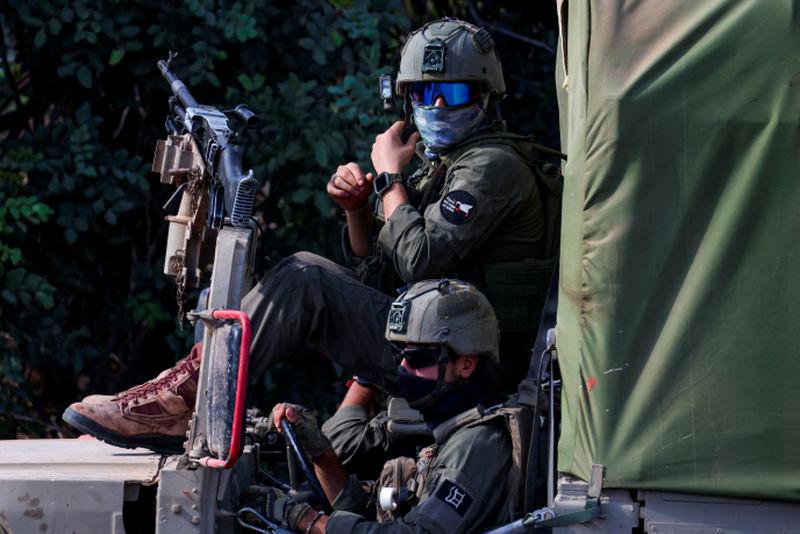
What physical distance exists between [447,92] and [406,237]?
0.55 metres

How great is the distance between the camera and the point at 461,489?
388cm

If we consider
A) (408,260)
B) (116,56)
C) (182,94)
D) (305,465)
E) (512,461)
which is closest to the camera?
(512,461)

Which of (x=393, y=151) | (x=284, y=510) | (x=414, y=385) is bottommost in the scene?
(x=284, y=510)

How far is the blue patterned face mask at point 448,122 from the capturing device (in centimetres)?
478

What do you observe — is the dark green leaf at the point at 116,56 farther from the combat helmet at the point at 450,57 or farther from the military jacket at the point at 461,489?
the military jacket at the point at 461,489

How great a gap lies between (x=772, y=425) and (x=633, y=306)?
1.45 ft

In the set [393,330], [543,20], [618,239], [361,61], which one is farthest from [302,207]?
[618,239]

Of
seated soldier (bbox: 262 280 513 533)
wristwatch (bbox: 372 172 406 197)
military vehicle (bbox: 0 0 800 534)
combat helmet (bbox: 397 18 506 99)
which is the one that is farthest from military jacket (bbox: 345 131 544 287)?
military vehicle (bbox: 0 0 800 534)

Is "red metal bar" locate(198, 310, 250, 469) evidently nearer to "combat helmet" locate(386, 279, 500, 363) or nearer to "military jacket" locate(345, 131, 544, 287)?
"combat helmet" locate(386, 279, 500, 363)

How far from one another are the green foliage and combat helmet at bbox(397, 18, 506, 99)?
2212mm

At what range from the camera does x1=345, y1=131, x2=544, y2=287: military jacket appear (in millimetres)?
4512

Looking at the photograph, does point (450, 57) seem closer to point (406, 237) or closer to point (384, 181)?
point (384, 181)

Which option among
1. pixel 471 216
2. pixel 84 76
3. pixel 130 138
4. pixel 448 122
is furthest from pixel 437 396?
pixel 130 138

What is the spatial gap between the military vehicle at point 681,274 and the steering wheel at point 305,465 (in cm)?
52
